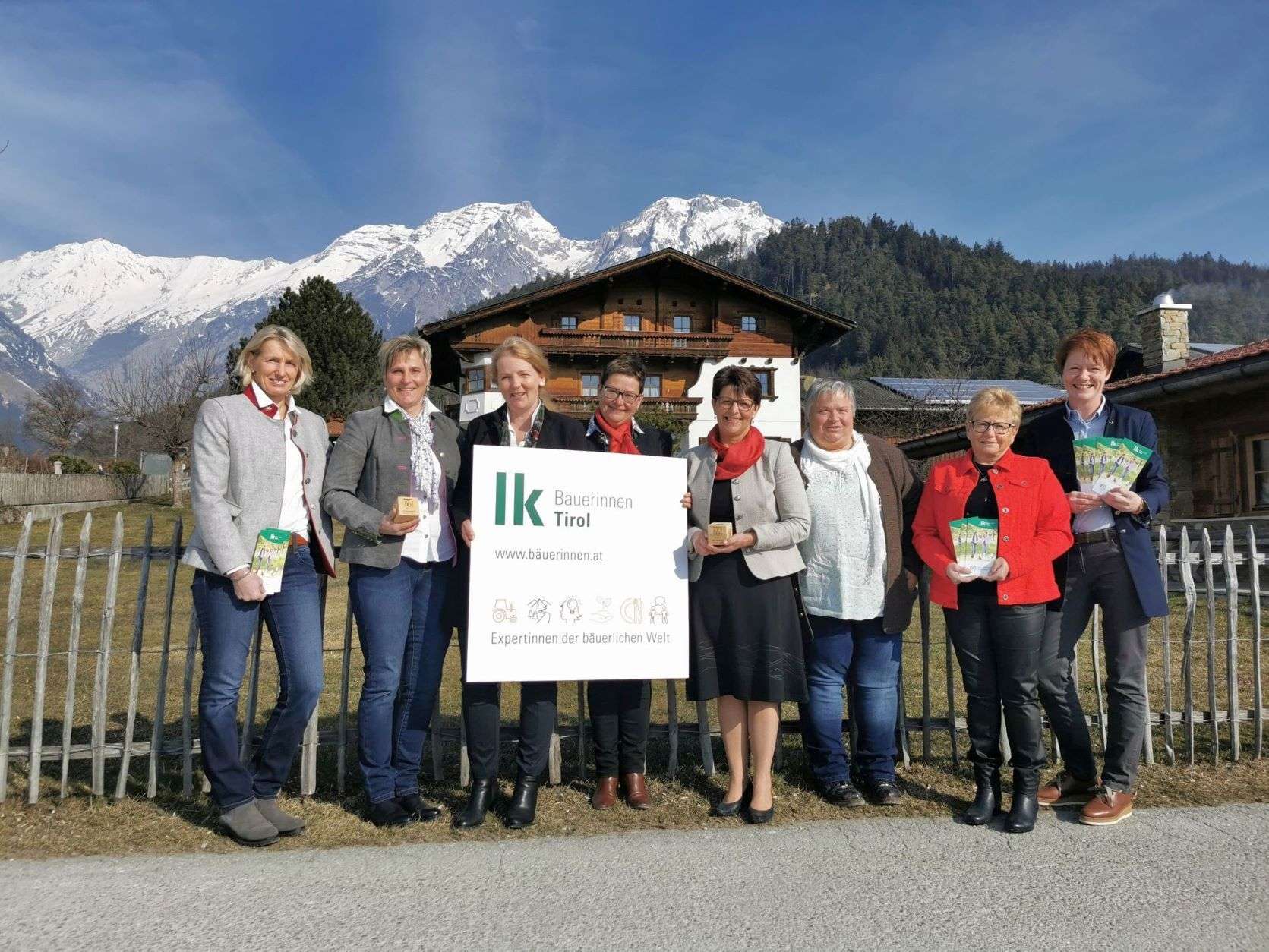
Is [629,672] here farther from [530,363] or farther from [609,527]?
[530,363]

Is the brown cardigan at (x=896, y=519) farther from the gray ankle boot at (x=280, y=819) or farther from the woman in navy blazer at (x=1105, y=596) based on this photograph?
the gray ankle boot at (x=280, y=819)

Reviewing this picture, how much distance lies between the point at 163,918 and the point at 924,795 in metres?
3.60

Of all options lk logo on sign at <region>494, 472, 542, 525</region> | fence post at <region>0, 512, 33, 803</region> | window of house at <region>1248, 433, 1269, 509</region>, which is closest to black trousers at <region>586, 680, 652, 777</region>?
lk logo on sign at <region>494, 472, 542, 525</region>

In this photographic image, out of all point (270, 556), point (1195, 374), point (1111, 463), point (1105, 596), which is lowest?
point (1105, 596)

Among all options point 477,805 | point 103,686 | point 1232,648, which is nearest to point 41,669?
point 103,686

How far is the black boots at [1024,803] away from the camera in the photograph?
4.00m

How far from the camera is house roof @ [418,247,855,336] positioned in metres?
34.5

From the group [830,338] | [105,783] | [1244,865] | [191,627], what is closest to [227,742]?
[191,627]

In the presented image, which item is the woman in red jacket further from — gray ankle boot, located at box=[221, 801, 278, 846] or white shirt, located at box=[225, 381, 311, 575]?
gray ankle boot, located at box=[221, 801, 278, 846]

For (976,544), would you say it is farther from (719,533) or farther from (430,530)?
(430,530)

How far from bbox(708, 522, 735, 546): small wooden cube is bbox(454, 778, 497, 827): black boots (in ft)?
5.49

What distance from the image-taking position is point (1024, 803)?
159 inches

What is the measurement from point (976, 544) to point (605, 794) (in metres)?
2.25

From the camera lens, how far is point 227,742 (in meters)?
3.92
